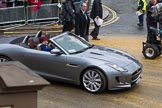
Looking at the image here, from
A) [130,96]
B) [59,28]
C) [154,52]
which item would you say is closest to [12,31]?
[59,28]

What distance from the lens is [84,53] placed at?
1075 centimetres

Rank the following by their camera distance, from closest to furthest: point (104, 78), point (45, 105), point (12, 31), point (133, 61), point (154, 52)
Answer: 1. point (45, 105)
2. point (104, 78)
3. point (133, 61)
4. point (154, 52)
5. point (12, 31)

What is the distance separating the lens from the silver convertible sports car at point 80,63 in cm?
1002

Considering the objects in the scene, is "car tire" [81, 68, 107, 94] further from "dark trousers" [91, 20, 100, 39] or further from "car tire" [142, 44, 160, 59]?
"dark trousers" [91, 20, 100, 39]

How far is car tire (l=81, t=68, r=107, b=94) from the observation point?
998cm

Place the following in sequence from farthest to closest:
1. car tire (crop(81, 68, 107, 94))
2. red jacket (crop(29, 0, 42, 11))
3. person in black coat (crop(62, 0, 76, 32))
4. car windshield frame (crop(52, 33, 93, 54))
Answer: red jacket (crop(29, 0, 42, 11)) < person in black coat (crop(62, 0, 76, 32)) < car windshield frame (crop(52, 33, 93, 54)) < car tire (crop(81, 68, 107, 94))

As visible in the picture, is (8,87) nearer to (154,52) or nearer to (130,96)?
(130,96)

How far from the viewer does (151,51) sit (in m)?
13.8

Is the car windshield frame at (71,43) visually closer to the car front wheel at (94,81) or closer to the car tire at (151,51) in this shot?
the car front wheel at (94,81)

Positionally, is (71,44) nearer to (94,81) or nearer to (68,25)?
(94,81)

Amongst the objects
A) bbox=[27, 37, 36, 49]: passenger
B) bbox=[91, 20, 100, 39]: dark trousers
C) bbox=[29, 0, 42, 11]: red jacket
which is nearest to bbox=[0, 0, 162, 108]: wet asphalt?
bbox=[27, 37, 36, 49]: passenger

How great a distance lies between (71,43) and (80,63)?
104cm

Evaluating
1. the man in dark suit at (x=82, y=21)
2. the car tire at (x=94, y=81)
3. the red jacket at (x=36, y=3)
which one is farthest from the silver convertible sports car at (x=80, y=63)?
the red jacket at (x=36, y=3)

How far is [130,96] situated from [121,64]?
832 mm
